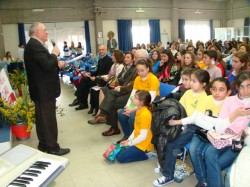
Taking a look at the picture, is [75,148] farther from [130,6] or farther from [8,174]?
[130,6]

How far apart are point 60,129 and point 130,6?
10.7 m

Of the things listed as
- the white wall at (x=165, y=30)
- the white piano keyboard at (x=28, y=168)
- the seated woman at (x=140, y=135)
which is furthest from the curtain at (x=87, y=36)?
the white piano keyboard at (x=28, y=168)

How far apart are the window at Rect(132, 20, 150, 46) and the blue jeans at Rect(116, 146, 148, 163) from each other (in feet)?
38.8

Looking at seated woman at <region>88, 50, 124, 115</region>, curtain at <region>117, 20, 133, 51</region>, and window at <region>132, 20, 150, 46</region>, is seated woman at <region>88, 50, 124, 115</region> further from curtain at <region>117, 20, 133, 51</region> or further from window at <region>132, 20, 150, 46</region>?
window at <region>132, 20, 150, 46</region>

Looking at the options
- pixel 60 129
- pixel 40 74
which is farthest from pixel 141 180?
pixel 60 129

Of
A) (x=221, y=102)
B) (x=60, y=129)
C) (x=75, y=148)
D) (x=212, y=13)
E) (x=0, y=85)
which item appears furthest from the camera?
(x=212, y=13)

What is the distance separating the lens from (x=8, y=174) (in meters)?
1.24

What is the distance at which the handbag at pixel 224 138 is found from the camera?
6.43 feet

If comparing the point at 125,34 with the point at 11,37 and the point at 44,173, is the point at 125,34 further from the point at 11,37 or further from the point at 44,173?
the point at 44,173

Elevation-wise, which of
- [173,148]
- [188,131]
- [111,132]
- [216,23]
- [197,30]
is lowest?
[111,132]

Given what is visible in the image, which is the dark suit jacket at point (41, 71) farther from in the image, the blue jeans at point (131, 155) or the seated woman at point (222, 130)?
the seated woman at point (222, 130)

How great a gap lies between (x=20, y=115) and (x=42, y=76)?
990 millimetres

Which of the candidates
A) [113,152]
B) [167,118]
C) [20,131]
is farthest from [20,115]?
[167,118]

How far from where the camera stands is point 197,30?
52.8ft
